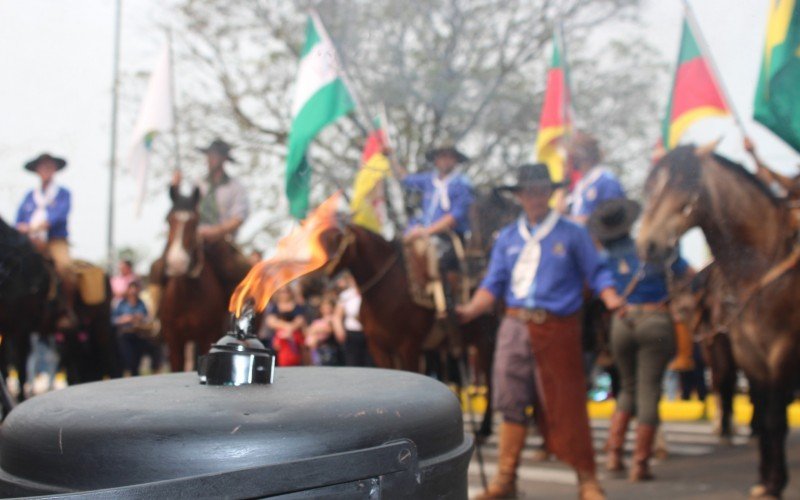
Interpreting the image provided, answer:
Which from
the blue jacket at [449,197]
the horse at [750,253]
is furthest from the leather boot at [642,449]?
the blue jacket at [449,197]

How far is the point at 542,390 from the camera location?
526 centimetres

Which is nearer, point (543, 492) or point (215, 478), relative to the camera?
point (215, 478)

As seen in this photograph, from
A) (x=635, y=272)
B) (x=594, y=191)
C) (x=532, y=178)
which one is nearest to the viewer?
(x=532, y=178)

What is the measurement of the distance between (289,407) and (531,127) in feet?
39.0

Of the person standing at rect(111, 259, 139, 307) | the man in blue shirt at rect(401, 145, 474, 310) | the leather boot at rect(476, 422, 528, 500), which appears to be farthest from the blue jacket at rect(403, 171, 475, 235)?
the person standing at rect(111, 259, 139, 307)

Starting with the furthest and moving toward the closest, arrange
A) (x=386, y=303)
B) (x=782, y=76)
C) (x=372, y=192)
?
(x=372, y=192), (x=386, y=303), (x=782, y=76)

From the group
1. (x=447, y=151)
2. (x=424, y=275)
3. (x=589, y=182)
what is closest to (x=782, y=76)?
(x=589, y=182)

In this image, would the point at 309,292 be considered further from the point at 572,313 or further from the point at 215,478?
the point at 215,478

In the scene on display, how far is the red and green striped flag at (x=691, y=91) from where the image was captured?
6.16m

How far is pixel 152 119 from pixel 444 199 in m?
3.58

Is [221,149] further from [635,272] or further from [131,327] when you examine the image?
[131,327]

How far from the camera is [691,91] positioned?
632cm

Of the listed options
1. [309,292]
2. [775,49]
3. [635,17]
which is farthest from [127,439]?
[309,292]

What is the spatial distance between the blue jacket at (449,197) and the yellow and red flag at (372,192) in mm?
311
